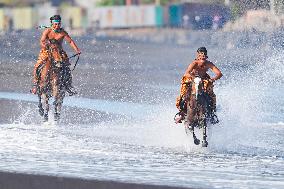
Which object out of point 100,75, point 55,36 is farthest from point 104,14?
point 55,36

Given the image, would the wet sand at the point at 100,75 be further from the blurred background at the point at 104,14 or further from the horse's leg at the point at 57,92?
the blurred background at the point at 104,14

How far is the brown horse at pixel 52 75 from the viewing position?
24.6m

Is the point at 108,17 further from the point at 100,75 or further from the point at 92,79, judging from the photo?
the point at 92,79

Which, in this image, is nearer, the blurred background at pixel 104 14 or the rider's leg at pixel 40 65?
the rider's leg at pixel 40 65

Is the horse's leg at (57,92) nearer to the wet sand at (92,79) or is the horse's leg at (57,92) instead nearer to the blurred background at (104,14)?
the wet sand at (92,79)

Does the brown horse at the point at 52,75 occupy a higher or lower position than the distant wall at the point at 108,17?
lower

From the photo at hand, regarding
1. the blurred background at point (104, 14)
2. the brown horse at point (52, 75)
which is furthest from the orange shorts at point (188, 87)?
the blurred background at point (104, 14)

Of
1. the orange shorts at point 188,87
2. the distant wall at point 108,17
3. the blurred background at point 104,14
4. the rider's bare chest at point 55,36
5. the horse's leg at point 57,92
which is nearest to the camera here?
the orange shorts at point 188,87

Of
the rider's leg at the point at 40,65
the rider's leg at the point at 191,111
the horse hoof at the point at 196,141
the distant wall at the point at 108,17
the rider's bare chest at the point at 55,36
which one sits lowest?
the horse hoof at the point at 196,141

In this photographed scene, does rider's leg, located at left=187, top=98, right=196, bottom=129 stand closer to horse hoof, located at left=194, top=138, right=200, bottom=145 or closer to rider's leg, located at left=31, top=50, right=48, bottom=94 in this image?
horse hoof, located at left=194, top=138, right=200, bottom=145

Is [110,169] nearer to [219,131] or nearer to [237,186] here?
[237,186]

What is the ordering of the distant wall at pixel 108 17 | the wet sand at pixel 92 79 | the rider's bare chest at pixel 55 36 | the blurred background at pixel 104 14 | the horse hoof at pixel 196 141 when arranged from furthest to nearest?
1. the distant wall at pixel 108 17
2. the blurred background at pixel 104 14
3. the rider's bare chest at pixel 55 36
4. the horse hoof at pixel 196 141
5. the wet sand at pixel 92 79

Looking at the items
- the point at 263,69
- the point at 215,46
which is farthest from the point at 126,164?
the point at 215,46

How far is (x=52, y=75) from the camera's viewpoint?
24.9 meters
